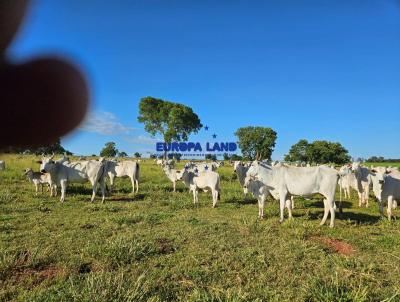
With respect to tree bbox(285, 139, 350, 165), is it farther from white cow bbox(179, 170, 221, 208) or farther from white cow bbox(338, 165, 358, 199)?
white cow bbox(179, 170, 221, 208)

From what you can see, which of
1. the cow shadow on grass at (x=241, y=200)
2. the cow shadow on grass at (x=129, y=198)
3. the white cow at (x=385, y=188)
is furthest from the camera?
the cow shadow on grass at (x=129, y=198)

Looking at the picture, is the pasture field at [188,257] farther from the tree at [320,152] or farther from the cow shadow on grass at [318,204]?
the tree at [320,152]

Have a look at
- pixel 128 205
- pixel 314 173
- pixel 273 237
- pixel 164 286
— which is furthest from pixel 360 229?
pixel 128 205

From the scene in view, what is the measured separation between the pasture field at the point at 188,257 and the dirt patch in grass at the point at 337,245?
2cm

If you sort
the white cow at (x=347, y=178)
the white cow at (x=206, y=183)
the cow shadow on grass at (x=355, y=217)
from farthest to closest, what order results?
the white cow at (x=347, y=178) < the white cow at (x=206, y=183) < the cow shadow on grass at (x=355, y=217)

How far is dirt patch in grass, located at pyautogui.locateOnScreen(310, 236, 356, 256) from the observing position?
25.1ft

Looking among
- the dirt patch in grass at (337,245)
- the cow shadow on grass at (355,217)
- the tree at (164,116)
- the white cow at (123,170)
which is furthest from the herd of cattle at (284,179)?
the tree at (164,116)

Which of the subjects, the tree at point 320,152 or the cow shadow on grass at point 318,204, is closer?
the cow shadow on grass at point 318,204

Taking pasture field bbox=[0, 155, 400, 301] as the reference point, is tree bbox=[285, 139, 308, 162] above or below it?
above

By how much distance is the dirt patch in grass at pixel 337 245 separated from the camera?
25.1ft

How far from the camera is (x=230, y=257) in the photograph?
686cm

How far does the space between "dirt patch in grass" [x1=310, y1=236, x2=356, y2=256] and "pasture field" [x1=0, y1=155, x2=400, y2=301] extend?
2 centimetres

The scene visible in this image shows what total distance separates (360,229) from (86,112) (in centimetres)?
1060

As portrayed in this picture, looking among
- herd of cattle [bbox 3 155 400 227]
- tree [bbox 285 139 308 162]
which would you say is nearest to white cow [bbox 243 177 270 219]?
herd of cattle [bbox 3 155 400 227]
